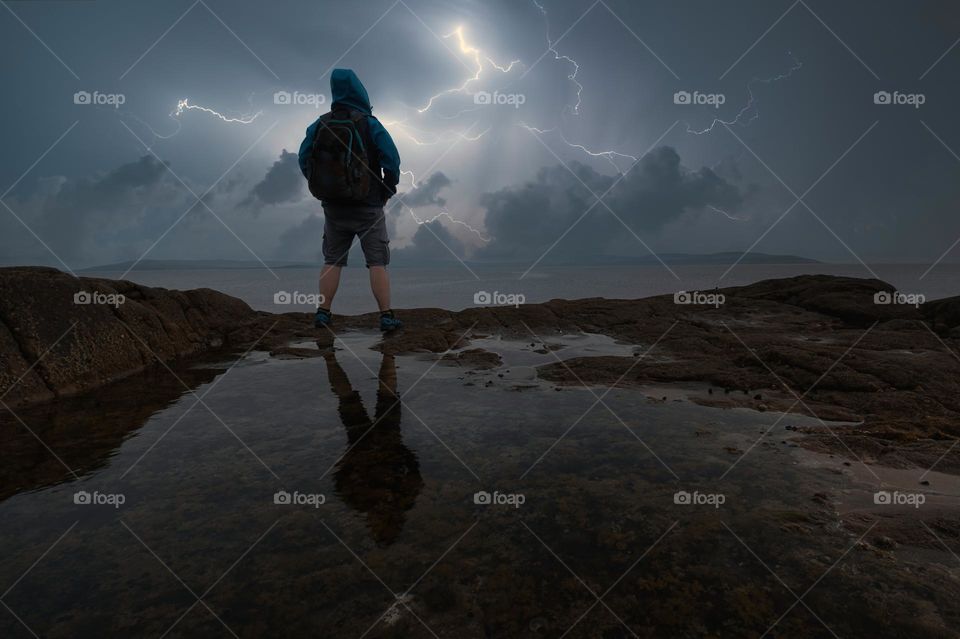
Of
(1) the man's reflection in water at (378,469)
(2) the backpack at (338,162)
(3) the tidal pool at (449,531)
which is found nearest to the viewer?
(3) the tidal pool at (449,531)

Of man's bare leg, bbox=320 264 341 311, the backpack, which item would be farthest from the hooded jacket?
man's bare leg, bbox=320 264 341 311

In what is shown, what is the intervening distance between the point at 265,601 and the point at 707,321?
31.1 feet

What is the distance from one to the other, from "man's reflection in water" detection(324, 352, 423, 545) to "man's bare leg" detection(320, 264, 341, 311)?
368 centimetres

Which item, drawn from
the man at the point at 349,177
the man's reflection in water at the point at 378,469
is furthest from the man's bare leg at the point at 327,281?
the man's reflection in water at the point at 378,469

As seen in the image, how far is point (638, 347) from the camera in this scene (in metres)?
6.93

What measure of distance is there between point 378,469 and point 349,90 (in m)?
6.24

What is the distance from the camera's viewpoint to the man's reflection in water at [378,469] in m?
2.15

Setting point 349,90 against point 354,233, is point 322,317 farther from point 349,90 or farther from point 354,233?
point 349,90

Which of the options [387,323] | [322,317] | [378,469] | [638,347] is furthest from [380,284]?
[378,469]

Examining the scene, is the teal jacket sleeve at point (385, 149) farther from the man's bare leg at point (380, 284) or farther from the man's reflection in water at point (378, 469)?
the man's reflection in water at point (378, 469)

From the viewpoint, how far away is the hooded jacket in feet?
22.1

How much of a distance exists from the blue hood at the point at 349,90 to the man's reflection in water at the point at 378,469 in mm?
5002

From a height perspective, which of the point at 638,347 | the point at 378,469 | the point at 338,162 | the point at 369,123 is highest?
the point at 369,123

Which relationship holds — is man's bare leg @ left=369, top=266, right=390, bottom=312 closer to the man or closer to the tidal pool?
the man
